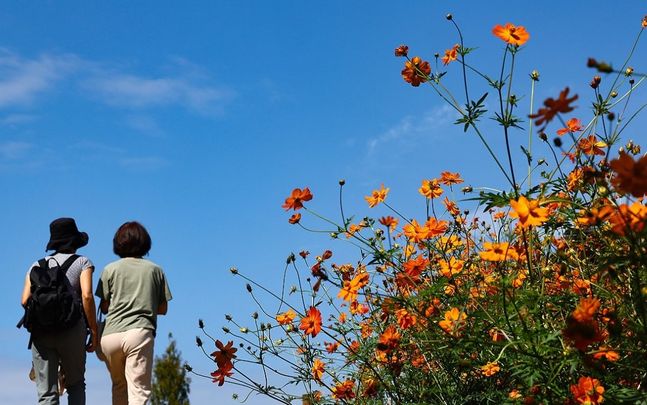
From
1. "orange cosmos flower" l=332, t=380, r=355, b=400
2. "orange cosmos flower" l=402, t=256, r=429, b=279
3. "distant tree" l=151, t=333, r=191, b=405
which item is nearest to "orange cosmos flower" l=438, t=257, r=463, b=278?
"orange cosmos flower" l=402, t=256, r=429, b=279

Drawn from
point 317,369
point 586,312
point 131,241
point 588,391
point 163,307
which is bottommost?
point 588,391

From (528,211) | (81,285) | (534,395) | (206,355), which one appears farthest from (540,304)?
(81,285)

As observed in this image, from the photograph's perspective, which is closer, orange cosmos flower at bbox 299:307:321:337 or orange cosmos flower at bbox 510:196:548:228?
orange cosmos flower at bbox 510:196:548:228

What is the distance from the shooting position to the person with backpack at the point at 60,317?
5434 mm

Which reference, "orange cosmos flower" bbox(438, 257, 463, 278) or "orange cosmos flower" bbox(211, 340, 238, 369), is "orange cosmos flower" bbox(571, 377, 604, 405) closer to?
"orange cosmos flower" bbox(438, 257, 463, 278)

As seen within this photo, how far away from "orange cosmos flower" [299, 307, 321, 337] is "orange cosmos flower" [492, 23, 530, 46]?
4.91 ft

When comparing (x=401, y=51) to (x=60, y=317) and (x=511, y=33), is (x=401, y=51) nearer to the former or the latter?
(x=511, y=33)

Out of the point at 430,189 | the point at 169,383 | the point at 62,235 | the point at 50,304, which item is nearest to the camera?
the point at 430,189

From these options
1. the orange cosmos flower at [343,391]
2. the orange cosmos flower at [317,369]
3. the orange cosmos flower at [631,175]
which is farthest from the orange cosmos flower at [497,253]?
the orange cosmos flower at [317,369]

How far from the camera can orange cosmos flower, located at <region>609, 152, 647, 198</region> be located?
196 cm

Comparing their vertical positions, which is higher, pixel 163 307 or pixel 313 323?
pixel 163 307

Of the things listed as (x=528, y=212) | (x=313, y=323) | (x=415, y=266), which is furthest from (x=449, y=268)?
(x=528, y=212)

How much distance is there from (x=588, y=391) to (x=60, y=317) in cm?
368

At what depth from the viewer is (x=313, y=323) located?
13.0 feet
